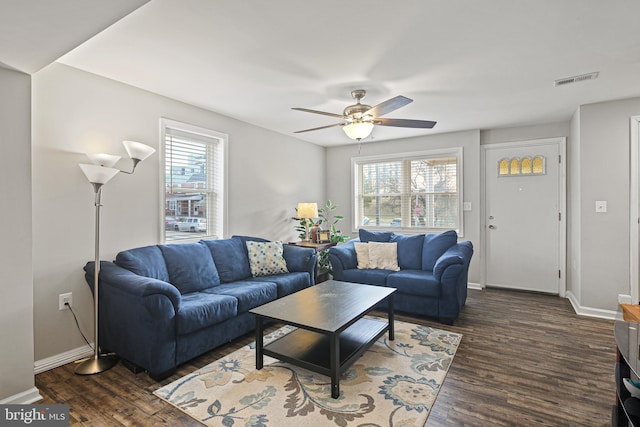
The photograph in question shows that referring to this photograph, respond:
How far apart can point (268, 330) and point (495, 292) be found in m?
3.43

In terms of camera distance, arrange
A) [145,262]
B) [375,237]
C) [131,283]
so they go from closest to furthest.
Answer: [131,283]
[145,262]
[375,237]

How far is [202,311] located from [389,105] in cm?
232

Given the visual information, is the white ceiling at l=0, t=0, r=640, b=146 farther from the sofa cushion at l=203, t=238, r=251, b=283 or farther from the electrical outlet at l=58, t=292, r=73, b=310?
the electrical outlet at l=58, t=292, r=73, b=310

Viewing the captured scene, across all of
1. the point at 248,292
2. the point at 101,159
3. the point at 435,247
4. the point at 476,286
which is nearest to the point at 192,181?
the point at 101,159

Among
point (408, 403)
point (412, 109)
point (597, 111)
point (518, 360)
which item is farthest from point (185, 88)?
point (597, 111)

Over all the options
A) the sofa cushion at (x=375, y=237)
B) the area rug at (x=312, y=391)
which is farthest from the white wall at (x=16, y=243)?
the sofa cushion at (x=375, y=237)

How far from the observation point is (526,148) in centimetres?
468

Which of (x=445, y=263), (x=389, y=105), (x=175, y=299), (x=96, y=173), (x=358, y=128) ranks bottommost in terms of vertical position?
(x=175, y=299)

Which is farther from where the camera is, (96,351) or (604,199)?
(604,199)

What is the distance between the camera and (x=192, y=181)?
378 centimetres

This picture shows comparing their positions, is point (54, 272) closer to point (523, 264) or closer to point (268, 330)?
point (268, 330)

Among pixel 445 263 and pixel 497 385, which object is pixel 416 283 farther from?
pixel 497 385

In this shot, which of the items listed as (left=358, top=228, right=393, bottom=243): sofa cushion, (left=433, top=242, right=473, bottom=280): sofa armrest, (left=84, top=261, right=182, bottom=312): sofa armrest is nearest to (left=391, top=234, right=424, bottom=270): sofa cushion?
(left=358, top=228, right=393, bottom=243): sofa cushion

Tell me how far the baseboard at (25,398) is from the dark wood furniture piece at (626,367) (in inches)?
131
